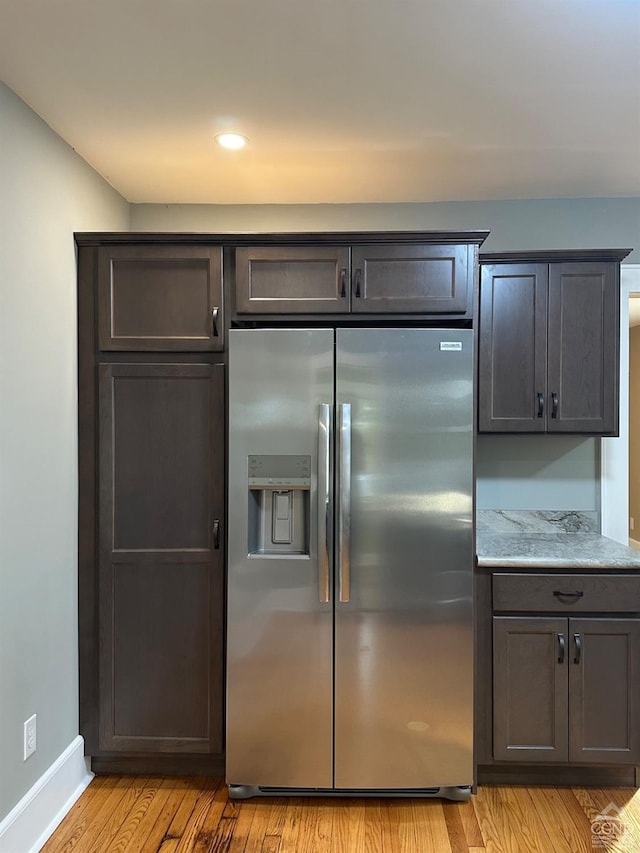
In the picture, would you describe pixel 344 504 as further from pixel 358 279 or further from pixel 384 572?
pixel 358 279

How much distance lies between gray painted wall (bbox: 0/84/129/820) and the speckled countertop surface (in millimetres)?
1699

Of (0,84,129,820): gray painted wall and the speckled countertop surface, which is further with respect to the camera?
the speckled countertop surface

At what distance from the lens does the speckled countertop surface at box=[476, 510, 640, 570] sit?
2283mm

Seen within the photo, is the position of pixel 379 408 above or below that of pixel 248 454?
above

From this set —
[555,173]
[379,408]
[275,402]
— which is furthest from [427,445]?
[555,173]

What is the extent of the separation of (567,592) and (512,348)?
3.57 ft

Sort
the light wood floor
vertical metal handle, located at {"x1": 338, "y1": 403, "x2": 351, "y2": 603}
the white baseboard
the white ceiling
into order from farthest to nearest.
Result: 1. vertical metal handle, located at {"x1": 338, "y1": 403, "x2": 351, "y2": 603}
2. the light wood floor
3. the white baseboard
4. the white ceiling

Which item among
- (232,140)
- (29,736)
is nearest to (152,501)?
(29,736)

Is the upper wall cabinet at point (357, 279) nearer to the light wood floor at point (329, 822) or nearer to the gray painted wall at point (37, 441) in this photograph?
the gray painted wall at point (37, 441)

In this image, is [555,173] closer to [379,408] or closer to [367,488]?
[379,408]

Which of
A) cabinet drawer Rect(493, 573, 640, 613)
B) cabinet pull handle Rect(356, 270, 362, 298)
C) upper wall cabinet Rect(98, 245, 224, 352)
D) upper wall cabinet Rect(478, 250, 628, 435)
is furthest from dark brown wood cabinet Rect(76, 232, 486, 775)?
cabinet drawer Rect(493, 573, 640, 613)

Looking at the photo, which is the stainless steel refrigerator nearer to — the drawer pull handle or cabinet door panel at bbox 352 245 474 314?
cabinet door panel at bbox 352 245 474 314

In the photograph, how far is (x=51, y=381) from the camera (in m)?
2.14

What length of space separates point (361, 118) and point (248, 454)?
1.35 meters
